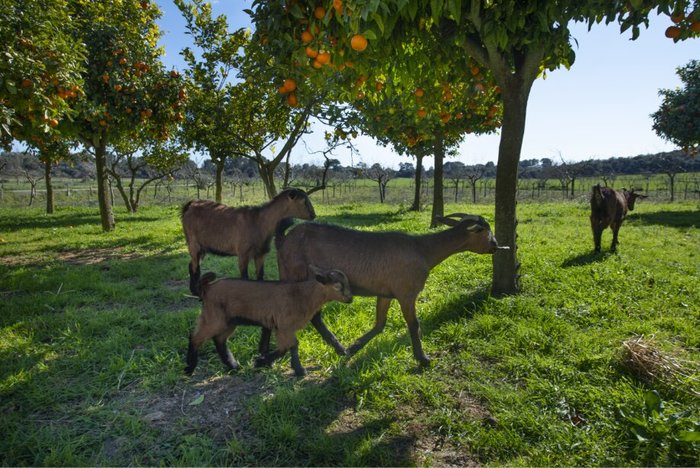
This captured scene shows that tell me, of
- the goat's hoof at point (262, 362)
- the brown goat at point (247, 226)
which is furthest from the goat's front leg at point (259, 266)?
the goat's hoof at point (262, 362)

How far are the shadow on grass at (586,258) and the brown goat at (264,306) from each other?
234 inches

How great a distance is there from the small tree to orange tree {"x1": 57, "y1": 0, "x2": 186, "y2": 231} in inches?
792

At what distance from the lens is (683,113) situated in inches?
677

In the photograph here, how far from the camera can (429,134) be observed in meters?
10.7

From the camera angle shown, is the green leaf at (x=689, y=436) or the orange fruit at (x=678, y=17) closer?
the green leaf at (x=689, y=436)

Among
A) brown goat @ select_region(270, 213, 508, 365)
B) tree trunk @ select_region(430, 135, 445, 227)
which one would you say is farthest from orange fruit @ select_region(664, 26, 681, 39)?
tree trunk @ select_region(430, 135, 445, 227)

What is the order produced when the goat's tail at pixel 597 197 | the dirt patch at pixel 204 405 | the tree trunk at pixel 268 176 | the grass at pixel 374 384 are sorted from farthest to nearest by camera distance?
the tree trunk at pixel 268 176
the goat's tail at pixel 597 197
the dirt patch at pixel 204 405
the grass at pixel 374 384

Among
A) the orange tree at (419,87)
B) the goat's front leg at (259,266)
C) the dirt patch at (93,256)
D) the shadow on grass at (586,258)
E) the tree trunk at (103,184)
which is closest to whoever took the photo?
the orange tree at (419,87)

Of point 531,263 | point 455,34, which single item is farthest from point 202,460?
point 531,263

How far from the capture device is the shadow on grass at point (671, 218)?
45.5 feet

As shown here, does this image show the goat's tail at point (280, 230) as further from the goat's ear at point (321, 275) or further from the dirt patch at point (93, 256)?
the dirt patch at point (93, 256)

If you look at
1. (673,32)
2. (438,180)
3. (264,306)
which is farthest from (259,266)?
(438,180)

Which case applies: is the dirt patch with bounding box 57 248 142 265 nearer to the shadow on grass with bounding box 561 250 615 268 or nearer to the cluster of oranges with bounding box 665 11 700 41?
the shadow on grass with bounding box 561 250 615 268

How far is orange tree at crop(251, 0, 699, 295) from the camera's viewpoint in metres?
3.68
